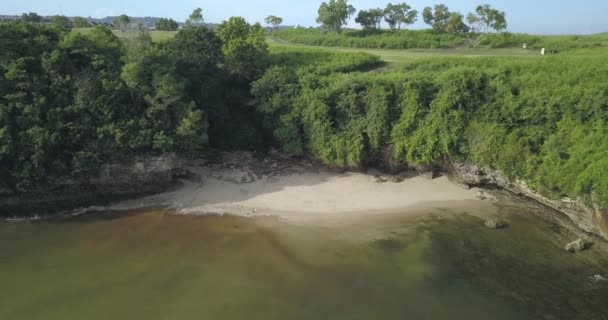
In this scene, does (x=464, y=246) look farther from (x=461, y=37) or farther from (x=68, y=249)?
(x=461, y=37)

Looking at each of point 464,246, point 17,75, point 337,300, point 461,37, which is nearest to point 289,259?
point 337,300

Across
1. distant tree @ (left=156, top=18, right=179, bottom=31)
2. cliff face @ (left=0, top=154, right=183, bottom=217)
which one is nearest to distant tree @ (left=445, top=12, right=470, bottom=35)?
cliff face @ (left=0, top=154, right=183, bottom=217)

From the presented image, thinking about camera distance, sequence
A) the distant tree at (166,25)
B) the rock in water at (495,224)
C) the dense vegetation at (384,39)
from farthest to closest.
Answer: the distant tree at (166,25) < the dense vegetation at (384,39) < the rock in water at (495,224)

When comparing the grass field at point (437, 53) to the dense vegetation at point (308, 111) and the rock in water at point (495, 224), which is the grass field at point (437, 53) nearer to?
the dense vegetation at point (308, 111)

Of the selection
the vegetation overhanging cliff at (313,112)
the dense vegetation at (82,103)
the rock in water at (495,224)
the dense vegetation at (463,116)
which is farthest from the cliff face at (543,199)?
the dense vegetation at (82,103)

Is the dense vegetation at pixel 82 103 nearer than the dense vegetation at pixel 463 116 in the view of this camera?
No

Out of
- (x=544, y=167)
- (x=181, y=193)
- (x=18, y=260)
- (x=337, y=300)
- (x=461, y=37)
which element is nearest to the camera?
(x=337, y=300)

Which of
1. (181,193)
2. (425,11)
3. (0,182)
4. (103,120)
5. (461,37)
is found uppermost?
(425,11)
